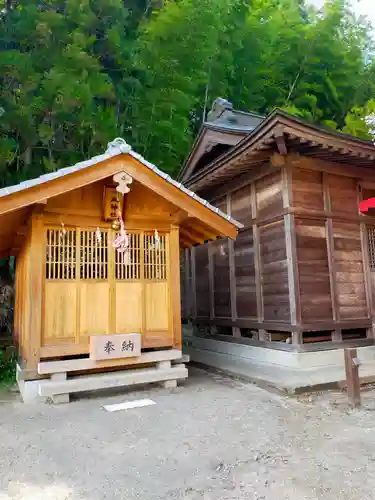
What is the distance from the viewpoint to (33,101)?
11.3 meters

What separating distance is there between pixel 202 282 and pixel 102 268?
5411 millimetres

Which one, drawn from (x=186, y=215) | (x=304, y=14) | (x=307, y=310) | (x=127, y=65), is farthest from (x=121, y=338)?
(x=304, y=14)

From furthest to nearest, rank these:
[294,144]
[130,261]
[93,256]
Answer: [294,144] < [130,261] < [93,256]

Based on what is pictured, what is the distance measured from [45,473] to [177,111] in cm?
1257

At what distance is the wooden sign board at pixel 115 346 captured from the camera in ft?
20.2

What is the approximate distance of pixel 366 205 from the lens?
8250 mm

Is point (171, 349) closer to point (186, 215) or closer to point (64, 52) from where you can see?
point (186, 215)

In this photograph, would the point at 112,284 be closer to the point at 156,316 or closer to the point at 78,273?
the point at 78,273

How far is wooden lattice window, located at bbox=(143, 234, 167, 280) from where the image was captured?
22.6ft

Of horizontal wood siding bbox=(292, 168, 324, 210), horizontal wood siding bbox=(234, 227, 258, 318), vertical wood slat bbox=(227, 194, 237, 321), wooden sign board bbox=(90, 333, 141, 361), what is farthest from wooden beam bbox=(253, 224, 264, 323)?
wooden sign board bbox=(90, 333, 141, 361)

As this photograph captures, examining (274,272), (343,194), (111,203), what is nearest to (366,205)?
(343,194)

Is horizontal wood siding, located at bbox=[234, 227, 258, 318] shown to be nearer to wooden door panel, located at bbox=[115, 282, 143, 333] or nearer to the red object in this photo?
the red object

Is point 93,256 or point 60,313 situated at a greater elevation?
point 93,256

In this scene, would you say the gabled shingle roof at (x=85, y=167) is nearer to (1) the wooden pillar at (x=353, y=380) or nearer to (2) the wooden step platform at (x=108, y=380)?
(2) the wooden step platform at (x=108, y=380)
